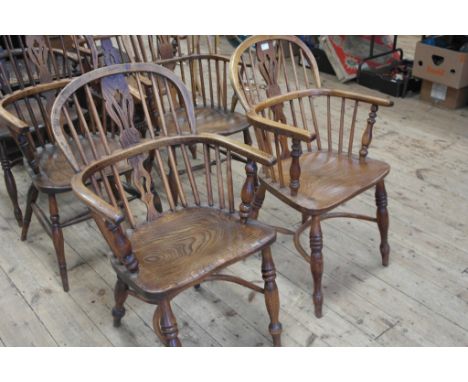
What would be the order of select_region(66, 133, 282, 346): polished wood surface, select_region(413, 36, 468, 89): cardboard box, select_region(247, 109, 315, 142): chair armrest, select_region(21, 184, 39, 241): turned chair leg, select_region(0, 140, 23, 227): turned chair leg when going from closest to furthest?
select_region(66, 133, 282, 346): polished wood surface
select_region(247, 109, 315, 142): chair armrest
select_region(21, 184, 39, 241): turned chair leg
select_region(0, 140, 23, 227): turned chair leg
select_region(413, 36, 468, 89): cardboard box

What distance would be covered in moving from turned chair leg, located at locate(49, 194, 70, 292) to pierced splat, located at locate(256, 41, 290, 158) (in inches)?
38.3

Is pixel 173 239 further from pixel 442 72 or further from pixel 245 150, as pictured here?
pixel 442 72

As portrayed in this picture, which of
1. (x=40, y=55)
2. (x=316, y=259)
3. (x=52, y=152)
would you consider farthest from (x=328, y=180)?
(x=40, y=55)

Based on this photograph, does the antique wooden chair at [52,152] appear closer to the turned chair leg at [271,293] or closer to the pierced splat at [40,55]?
the pierced splat at [40,55]

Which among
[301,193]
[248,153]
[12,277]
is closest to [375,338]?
[301,193]

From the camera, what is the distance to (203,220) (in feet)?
5.58

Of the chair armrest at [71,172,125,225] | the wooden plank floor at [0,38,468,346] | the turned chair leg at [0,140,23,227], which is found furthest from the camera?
the turned chair leg at [0,140,23,227]

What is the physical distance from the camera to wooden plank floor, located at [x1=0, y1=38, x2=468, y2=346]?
1.84m

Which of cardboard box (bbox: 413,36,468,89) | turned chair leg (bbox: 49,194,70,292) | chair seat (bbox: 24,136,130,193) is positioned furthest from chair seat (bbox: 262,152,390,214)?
cardboard box (bbox: 413,36,468,89)

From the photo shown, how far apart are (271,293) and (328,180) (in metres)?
0.51

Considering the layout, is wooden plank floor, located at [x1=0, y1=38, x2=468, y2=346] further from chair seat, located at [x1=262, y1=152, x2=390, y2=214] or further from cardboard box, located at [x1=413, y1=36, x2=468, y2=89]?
cardboard box, located at [x1=413, y1=36, x2=468, y2=89]

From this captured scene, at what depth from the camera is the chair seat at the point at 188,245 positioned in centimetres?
141

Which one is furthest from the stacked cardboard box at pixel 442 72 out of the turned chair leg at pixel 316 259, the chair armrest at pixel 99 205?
the chair armrest at pixel 99 205

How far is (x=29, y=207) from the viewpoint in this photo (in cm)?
225
